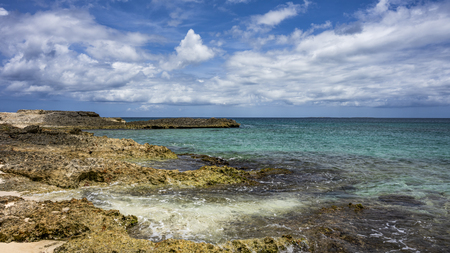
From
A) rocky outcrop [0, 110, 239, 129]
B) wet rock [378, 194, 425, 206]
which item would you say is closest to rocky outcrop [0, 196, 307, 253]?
wet rock [378, 194, 425, 206]

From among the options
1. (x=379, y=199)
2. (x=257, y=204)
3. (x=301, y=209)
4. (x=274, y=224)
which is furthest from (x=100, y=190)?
(x=379, y=199)

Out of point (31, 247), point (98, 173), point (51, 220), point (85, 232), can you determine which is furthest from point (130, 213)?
point (98, 173)

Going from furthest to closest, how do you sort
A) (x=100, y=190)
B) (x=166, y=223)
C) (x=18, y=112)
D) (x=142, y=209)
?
(x=18, y=112)
(x=100, y=190)
(x=142, y=209)
(x=166, y=223)

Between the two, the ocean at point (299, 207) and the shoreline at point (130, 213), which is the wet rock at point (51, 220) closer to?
the shoreline at point (130, 213)

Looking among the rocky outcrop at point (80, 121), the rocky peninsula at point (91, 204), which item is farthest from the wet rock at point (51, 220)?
the rocky outcrop at point (80, 121)

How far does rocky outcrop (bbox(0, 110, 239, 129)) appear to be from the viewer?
50.0 m

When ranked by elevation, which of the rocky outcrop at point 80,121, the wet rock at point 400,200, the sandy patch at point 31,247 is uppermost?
the rocky outcrop at point 80,121

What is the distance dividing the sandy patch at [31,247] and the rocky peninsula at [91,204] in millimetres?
98

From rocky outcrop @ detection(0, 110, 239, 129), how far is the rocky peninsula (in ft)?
122

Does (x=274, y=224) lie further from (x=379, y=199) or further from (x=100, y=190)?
(x=100, y=190)

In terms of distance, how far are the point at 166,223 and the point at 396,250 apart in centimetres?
494

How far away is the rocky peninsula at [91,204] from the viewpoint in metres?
4.33

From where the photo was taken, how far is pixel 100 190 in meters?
7.98

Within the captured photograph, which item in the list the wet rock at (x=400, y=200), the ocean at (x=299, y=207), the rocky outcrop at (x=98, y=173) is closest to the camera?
the ocean at (x=299, y=207)
